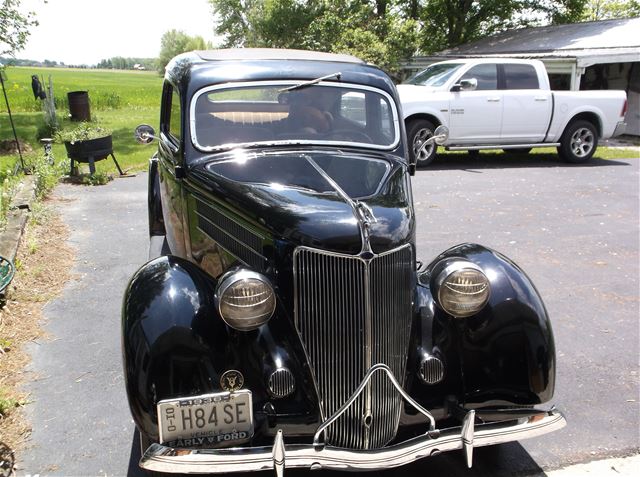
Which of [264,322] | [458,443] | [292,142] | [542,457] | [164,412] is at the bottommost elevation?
[542,457]

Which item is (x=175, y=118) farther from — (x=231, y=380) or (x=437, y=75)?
(x=437, y=75)

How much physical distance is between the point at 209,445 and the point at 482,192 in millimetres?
7778

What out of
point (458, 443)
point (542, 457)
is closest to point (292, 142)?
point (458, 443)

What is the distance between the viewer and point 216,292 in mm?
2688

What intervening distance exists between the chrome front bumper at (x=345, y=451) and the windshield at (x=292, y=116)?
1.80 m

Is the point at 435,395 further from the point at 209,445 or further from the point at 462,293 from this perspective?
the point at 209,445

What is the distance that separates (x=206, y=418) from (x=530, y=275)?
4229mm

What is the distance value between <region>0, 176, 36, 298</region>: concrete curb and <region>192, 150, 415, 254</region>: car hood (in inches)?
104

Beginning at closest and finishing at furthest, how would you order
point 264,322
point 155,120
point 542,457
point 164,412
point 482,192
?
point 164,412
point 264,322
point 542,457
point 482,192
point 155,120

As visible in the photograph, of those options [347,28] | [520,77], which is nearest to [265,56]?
[520,77]

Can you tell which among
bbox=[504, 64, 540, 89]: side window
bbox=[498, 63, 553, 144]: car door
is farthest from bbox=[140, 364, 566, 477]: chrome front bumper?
bbox=[504, 64, 540, 89]: side window

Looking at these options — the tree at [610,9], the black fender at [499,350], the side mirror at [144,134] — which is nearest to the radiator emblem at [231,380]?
the black fender at [499,350]

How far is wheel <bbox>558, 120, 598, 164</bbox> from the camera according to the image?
39.9 ft

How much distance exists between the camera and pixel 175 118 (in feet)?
14.7
